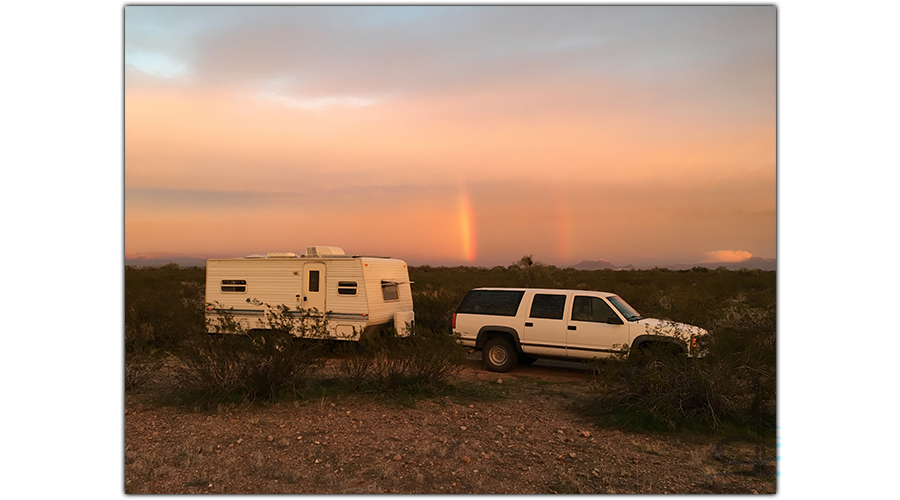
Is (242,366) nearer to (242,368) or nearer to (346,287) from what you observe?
(242,368)

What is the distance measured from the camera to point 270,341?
7121mm

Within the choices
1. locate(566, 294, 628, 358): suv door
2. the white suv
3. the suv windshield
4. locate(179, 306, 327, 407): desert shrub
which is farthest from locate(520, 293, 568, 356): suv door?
locate(179, 306, 327, 407): desert shrub

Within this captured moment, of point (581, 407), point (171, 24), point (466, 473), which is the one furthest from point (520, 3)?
point (581, 407)

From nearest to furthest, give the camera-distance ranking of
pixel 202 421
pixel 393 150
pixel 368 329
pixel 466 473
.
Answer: pixel 466 473, pixel 202 421, pixel 393 150, pixel 368 329

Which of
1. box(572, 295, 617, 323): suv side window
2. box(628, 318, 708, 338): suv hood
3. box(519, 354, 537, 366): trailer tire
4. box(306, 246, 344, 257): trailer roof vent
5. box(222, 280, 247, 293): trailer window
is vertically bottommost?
box(519, 354, 537, 366): trailer tire

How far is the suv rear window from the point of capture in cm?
977

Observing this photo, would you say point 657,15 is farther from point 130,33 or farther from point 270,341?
point 270,341

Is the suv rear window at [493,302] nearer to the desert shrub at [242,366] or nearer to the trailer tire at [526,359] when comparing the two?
the trailer tire at [526,359]

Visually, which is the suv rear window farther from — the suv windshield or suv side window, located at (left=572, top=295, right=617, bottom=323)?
the suv windshield

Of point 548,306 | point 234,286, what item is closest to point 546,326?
point 548,306

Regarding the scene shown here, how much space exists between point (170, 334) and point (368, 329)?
178 inches

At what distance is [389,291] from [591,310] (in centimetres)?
468

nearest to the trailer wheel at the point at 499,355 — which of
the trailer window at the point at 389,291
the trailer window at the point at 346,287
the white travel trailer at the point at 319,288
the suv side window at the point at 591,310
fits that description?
the suv side window at the point at 591,310

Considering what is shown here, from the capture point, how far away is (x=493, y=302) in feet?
32.6
